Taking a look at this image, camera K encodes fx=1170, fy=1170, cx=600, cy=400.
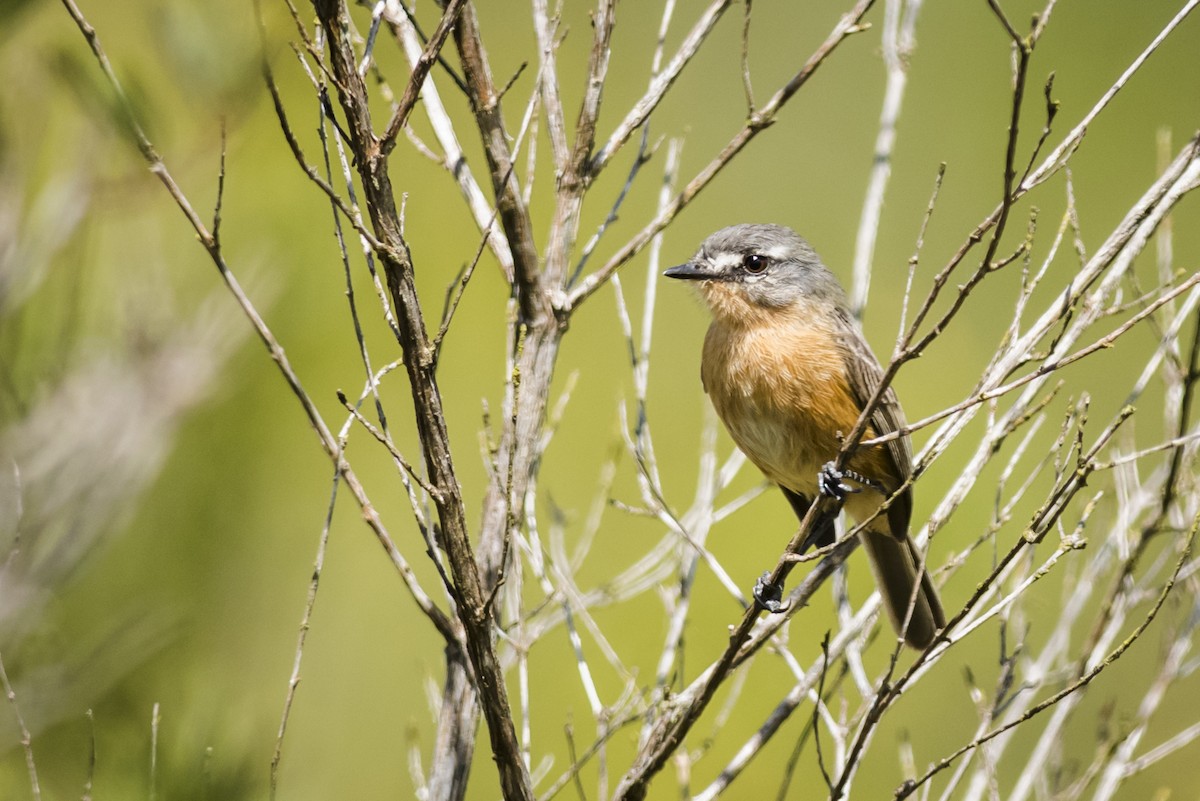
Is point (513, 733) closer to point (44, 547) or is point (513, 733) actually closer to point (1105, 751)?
point (1105, 751)

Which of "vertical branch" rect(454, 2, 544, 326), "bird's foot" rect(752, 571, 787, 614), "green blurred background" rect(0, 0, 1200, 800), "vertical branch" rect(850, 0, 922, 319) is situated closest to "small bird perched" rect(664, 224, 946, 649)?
"vertical branch" rect(850, 0, 922, 319)

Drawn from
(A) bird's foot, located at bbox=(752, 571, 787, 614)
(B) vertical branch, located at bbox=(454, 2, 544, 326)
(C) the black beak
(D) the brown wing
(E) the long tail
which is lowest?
(A) bird's foot, located at bbox=(752, 571, 787, 614)

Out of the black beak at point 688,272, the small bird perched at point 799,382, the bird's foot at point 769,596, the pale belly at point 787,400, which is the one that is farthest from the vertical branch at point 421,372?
the black beak at point 688,272

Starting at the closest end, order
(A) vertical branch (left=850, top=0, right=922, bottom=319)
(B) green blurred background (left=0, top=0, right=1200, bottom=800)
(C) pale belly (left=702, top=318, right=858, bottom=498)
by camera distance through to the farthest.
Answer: (A) vertical branch (left=850, top=0, right=922, bottom=319)
(C) pale belly (left=702, top=318, right=858, bottom=498)
(B) green blurred background (left=0, top=0, right=1200, bottom=800)

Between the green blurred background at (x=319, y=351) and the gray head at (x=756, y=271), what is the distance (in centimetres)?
66

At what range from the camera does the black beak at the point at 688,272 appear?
156 inches

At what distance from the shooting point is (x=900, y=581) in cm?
423

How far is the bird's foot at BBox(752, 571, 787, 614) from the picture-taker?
2.82 metres

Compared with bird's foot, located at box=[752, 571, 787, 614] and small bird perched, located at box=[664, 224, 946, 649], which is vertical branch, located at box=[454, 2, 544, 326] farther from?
small bird perched, located at box=[664, 224, 946, 649]

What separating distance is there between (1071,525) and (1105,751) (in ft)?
6.57

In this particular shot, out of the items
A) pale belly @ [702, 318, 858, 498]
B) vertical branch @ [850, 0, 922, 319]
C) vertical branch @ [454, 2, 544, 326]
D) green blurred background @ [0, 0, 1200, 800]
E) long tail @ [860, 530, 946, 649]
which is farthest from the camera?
long tail @ [860, 530, 946, 649]

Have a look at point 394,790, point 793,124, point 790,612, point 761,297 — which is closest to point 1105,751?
point 790,612

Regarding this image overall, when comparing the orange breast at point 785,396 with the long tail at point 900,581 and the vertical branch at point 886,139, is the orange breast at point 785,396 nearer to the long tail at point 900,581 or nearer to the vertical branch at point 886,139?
the vertical branch at point 886,139

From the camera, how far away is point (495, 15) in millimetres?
7051
